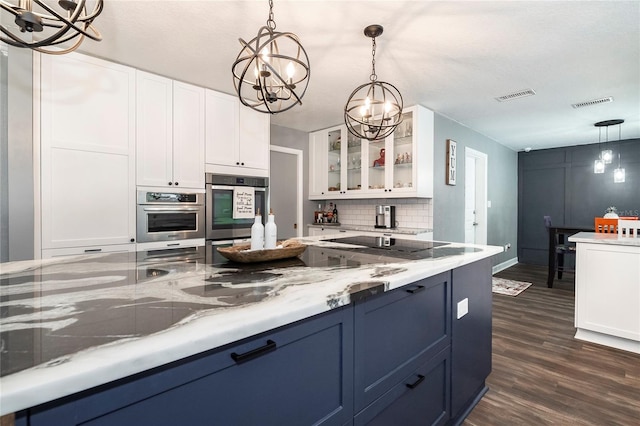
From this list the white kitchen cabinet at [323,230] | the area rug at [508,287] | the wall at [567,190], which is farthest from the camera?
the wall at [567,190]

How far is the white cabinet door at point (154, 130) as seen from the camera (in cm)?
285

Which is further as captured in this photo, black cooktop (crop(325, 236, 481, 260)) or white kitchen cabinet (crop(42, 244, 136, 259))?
white kitchen cabinet (crop(42, 244, 136, 259))

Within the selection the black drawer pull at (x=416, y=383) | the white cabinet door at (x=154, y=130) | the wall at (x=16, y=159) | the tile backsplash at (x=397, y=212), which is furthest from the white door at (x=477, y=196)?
the wall at (x=16, y=159)

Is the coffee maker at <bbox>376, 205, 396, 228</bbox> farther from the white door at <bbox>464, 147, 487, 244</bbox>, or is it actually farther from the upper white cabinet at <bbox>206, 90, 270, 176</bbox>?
the upper white cabinet at <bbox>206, 90, 270, 176</bbox>

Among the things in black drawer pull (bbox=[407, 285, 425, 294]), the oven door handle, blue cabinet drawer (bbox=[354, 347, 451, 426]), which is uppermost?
the oven door handle

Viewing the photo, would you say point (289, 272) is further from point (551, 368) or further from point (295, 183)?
point (295, 183)

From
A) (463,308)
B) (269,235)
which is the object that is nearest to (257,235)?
(269,235)

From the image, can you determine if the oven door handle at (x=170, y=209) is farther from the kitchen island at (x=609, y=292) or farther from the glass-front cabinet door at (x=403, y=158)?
the kitchen island at (x=609, y=292)

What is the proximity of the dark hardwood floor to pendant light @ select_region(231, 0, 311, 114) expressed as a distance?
2.18 m

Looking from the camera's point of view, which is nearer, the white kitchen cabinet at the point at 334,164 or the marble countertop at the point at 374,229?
the marble countertop at the point at 374,229

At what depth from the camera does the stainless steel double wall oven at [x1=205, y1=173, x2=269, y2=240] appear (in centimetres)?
331

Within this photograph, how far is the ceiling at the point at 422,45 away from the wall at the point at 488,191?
74 cm

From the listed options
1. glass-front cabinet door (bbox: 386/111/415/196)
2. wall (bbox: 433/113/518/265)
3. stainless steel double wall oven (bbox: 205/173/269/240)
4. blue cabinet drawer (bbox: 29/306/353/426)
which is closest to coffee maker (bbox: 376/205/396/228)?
glass-front cabinet door (bbox: 386/111/415/196)

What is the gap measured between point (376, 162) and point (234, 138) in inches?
79.3
